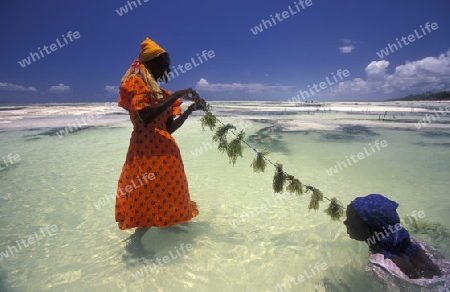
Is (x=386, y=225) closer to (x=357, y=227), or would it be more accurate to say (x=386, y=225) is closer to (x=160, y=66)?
(x=357, y=227)

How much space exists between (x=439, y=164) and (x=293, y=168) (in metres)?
3.82

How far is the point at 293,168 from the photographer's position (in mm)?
6801

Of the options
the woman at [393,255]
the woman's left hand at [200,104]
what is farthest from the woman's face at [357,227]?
the woman's left hand at [200,104]

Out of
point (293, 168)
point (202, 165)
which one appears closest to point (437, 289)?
point (293, 168)

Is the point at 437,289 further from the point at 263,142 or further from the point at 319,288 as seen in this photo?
the point at 263,142

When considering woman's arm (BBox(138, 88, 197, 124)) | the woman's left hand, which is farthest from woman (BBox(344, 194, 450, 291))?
woman's arm (BBox(138, 88, 197, 124))

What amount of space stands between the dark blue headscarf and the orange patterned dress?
196 centimetres

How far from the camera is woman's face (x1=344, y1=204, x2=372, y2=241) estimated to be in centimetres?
262

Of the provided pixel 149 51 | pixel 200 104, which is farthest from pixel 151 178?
pixel 149 51

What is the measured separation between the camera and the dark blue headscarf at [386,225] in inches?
96.8

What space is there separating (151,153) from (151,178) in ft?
0.88

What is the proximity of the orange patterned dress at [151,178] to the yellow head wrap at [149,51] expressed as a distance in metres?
0.42

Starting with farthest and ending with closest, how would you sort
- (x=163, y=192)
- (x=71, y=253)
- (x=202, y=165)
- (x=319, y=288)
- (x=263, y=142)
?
(x=263, y=142) < (x=202, y=165) < (x=71, y=253) < (x=163, y=192) < (x=319, y=288)

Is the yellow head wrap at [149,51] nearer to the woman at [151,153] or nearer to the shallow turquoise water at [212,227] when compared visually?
the woman at [151,153]
